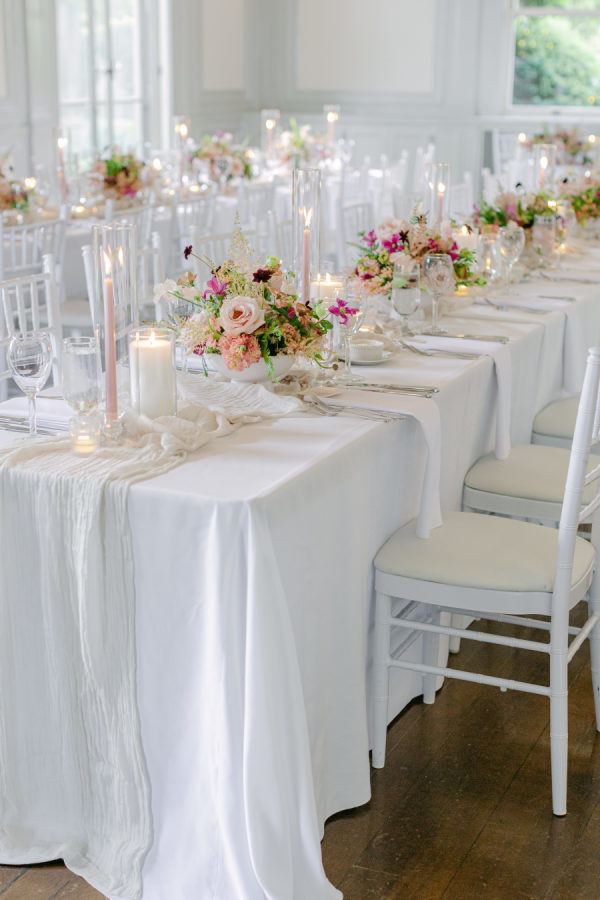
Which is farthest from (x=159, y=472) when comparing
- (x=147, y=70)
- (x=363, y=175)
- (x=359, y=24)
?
(x=359, y=24)

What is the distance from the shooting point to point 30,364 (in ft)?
7.53

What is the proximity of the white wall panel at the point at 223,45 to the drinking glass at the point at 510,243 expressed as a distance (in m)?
7.41

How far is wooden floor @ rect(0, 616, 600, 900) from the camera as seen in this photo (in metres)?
2.26

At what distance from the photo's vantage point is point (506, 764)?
8.88ft

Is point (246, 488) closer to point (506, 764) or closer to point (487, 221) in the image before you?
point (506, 764)

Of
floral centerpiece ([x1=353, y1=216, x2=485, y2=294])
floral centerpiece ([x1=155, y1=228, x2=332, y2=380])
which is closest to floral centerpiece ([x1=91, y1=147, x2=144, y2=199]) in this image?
floral centerpiece ([x1=353, y1=216, x2=485, y2=294])

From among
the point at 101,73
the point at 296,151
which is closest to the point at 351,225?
the point at 296,151

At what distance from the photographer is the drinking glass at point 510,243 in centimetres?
393

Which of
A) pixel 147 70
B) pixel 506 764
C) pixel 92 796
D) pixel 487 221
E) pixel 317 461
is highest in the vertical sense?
pixel 147 70

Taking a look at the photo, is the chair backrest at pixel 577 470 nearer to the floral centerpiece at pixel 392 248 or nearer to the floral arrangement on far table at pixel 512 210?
the floral centerpiece at pixel 392 248

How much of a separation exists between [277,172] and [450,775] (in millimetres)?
6232

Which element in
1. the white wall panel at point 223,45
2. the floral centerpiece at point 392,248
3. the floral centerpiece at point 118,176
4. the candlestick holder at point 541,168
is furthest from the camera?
the white wall panel at point 223,45

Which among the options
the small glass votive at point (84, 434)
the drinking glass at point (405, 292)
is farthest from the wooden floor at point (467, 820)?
the drinking glass at point (405, 292)

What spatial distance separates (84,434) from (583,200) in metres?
3.84
